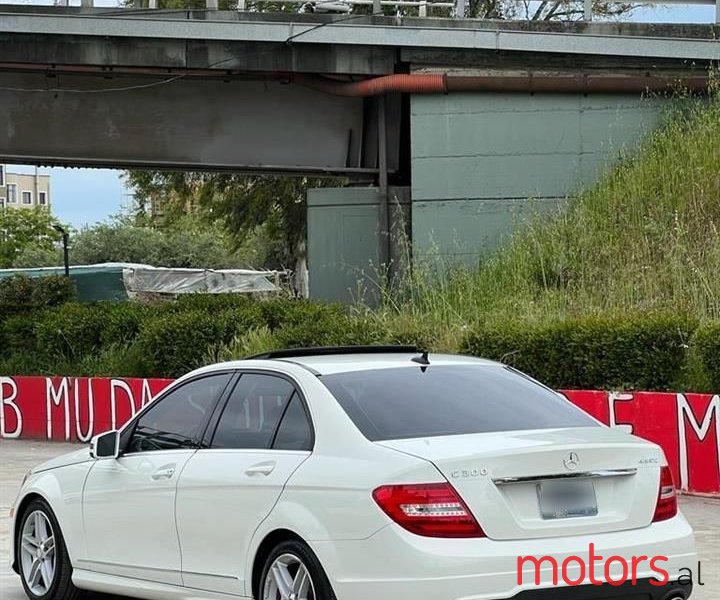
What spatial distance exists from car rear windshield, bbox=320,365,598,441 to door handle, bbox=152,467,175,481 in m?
1.09

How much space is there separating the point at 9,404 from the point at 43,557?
1226 cm

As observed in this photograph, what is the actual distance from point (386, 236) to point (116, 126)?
508cm

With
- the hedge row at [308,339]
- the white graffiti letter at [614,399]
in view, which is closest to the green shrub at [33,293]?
the hedge row at [308,339]

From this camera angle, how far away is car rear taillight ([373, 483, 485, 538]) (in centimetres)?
592

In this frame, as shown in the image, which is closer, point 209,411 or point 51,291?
point 209,411

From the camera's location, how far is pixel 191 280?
5091cm

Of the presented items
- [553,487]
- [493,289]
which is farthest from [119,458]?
[493,289]

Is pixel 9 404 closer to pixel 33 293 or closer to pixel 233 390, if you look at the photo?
pixel 33 293

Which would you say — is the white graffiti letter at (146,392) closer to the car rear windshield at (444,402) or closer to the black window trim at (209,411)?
the black window trim at (209,411)

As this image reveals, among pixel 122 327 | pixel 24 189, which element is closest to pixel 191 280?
pixel 122 327

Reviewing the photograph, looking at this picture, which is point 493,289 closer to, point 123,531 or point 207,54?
point 207,54

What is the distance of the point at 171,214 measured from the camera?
3631cm

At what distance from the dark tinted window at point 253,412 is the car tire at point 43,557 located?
1.69 metres

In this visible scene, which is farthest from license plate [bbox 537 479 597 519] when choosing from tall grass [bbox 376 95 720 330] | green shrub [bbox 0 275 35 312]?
green shrub [bbox 0 275 35 312]
